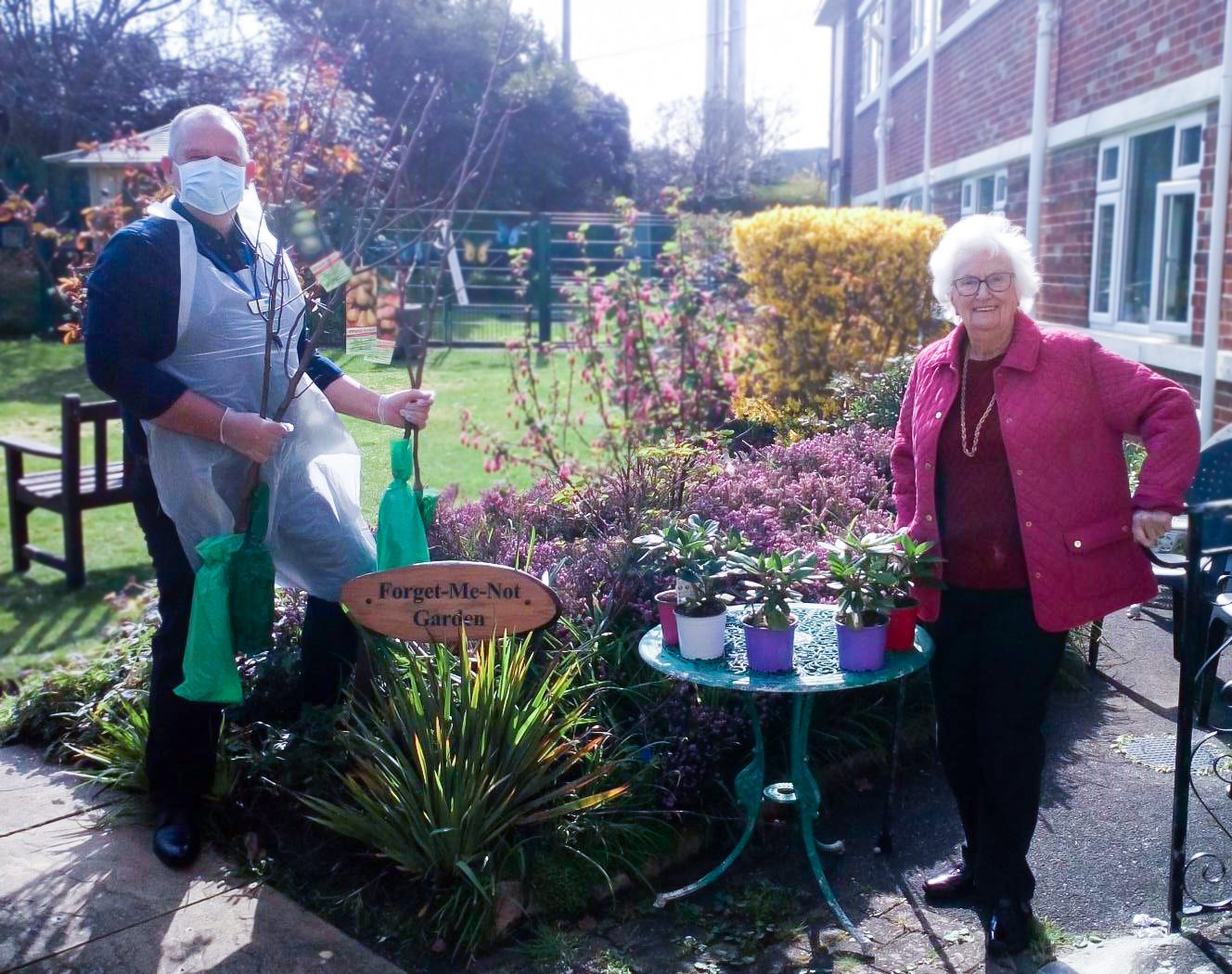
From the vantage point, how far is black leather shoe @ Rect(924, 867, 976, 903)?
11.5 ft

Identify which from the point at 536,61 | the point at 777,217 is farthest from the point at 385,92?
the point at 777,217

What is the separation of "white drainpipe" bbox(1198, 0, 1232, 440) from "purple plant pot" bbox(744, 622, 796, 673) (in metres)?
5.17

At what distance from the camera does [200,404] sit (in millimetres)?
3439

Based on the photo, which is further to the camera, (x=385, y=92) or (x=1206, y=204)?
(x=385, y=92)

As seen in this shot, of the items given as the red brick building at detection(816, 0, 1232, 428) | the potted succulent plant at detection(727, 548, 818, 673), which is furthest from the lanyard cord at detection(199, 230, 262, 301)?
the red brick building at detection(816, 0, 1232, 428)

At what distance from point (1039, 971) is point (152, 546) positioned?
8.68ft

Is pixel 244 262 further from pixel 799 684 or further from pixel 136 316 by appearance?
pixel 799 684

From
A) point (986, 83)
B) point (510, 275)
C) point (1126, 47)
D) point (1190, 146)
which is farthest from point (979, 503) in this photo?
point (510, 275)

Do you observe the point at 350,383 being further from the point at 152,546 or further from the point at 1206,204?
the point at 1206,204

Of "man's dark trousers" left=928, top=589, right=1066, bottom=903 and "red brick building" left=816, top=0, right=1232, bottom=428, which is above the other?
"red brick building" left=816, top=0, right=1232, bottom=428

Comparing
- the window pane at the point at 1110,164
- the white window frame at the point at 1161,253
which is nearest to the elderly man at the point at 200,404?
the white window frame at the point at 1161,253

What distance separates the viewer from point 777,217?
30.4 ft

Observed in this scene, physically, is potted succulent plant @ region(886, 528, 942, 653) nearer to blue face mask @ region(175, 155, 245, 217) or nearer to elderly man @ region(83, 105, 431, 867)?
elderly man @ region(83, 105, 431, 867)

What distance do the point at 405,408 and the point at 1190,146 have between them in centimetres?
650
